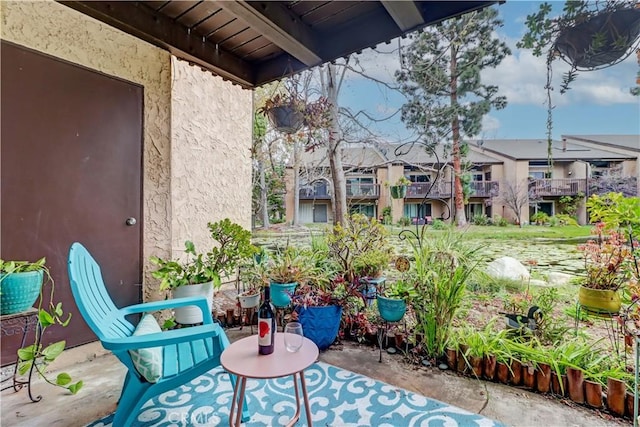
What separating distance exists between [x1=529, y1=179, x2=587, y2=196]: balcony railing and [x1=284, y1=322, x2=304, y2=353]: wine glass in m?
4.83

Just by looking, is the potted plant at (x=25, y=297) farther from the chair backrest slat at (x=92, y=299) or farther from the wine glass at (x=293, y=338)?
the wine glass at (x=293, y=338)

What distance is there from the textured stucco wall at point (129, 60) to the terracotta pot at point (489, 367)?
275 centimetres

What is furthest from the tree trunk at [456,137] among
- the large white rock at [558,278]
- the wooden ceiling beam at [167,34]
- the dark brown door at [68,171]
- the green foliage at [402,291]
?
the dark brown door at [68,171]

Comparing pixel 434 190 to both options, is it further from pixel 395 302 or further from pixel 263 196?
pixel 263 196

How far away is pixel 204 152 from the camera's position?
3.70 m

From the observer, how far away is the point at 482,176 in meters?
7.45

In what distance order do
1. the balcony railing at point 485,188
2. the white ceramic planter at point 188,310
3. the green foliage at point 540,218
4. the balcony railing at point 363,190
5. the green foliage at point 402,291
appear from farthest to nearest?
the balcony railing at point 485,188 < the balcony railing at point 363,190 < the green foliage at point 540,218 < the white ceramic planter at point 188,310 < the green foliage at point 402,291

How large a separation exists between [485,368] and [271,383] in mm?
1473

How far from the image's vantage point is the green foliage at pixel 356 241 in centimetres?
266

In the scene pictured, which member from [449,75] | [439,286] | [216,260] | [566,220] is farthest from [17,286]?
[449,75]

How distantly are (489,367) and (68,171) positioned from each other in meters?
3.30

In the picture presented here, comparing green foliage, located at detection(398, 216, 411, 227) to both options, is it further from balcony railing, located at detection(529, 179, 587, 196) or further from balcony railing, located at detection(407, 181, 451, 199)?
balcony railing, located at detection(529, 179, 587, 196)

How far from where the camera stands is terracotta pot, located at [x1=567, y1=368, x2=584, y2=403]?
5.58 ft

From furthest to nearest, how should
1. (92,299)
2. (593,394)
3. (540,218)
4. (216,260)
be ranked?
(540,218), (216,260), (593,394), (92,299)
